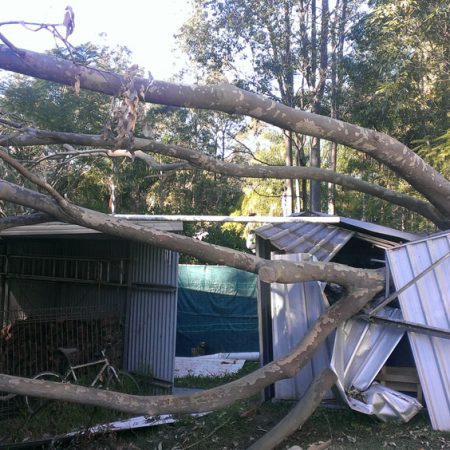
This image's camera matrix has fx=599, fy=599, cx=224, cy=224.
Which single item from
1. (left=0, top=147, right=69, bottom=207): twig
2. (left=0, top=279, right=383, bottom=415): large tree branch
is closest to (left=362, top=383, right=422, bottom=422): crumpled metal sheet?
(left=0, top=279, right=383, bottom=415): large tree branch

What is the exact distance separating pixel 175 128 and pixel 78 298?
11912mm

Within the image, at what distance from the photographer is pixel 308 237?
8586 mm

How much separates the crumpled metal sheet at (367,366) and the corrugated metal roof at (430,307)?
0.20 meters

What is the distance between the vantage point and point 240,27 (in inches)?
688

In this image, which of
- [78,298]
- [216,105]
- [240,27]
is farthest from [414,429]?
[240,27]

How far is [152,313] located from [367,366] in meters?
4.15

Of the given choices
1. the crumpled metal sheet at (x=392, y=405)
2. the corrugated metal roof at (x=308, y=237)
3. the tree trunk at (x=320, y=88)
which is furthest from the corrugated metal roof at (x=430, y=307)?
the tree trunk at (x=320, y=88)

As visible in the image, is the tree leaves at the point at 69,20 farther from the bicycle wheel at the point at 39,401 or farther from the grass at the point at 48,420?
the bicycle wheel at the point at 39,401

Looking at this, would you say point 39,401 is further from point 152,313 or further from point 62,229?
point 62,229

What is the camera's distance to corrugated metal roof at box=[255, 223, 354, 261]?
7.76 m

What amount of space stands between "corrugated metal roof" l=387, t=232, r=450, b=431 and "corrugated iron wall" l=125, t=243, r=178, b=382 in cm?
395

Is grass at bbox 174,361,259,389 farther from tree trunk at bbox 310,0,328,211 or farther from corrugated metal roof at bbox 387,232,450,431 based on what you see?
tree trunk at bbox 310,0,328,211

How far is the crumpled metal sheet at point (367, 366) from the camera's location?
6098 mm

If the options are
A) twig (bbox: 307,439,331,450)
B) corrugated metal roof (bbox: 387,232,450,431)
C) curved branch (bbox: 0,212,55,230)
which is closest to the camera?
twig (bbox: 307,439,331,450)
